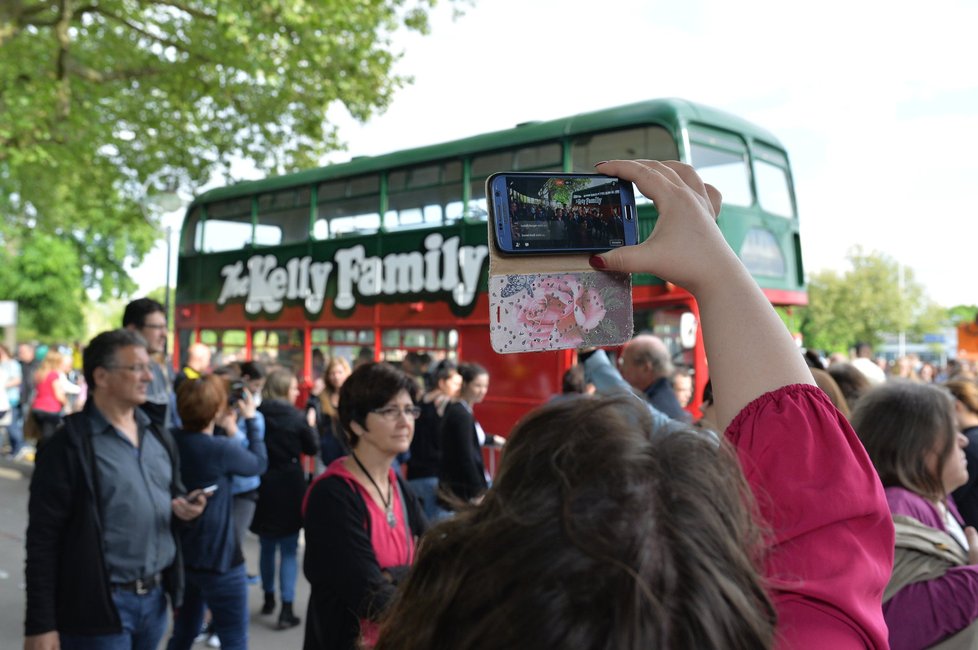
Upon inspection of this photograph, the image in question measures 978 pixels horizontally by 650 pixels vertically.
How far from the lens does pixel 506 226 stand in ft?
3.67

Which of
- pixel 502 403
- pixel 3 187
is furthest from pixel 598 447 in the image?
pixel 3 187

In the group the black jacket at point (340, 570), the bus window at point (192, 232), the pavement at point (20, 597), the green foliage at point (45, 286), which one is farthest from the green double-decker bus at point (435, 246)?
the green foliage at point (45, 286)

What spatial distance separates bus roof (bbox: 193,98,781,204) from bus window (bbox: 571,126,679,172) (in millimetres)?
80

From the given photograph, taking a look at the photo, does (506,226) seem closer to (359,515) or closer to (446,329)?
(359,515)

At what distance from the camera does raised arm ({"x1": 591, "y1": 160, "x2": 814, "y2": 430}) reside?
103 cm

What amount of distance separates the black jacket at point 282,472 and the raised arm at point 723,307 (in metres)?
5.09

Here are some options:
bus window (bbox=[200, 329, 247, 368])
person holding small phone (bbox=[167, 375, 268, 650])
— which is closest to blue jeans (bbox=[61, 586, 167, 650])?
person holding small phone (bbox=[167, 375, 268, 650])

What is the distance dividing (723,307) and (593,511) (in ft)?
1.31

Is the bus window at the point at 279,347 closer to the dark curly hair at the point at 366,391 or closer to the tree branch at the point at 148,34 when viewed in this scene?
the tree branch at the point at 148,34

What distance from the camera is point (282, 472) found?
19.3 feet

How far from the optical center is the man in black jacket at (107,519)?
289cm

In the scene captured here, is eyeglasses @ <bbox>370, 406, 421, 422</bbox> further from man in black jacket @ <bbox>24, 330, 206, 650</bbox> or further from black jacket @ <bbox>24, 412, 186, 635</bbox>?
black jacket @ <bbox>24, 412, 186, 635</bbox>

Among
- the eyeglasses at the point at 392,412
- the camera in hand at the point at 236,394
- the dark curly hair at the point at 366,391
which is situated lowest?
the camera in hand at the point at 236,394

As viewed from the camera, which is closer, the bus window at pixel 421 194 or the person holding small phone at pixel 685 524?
the person holding small phone at pixel 685 524
